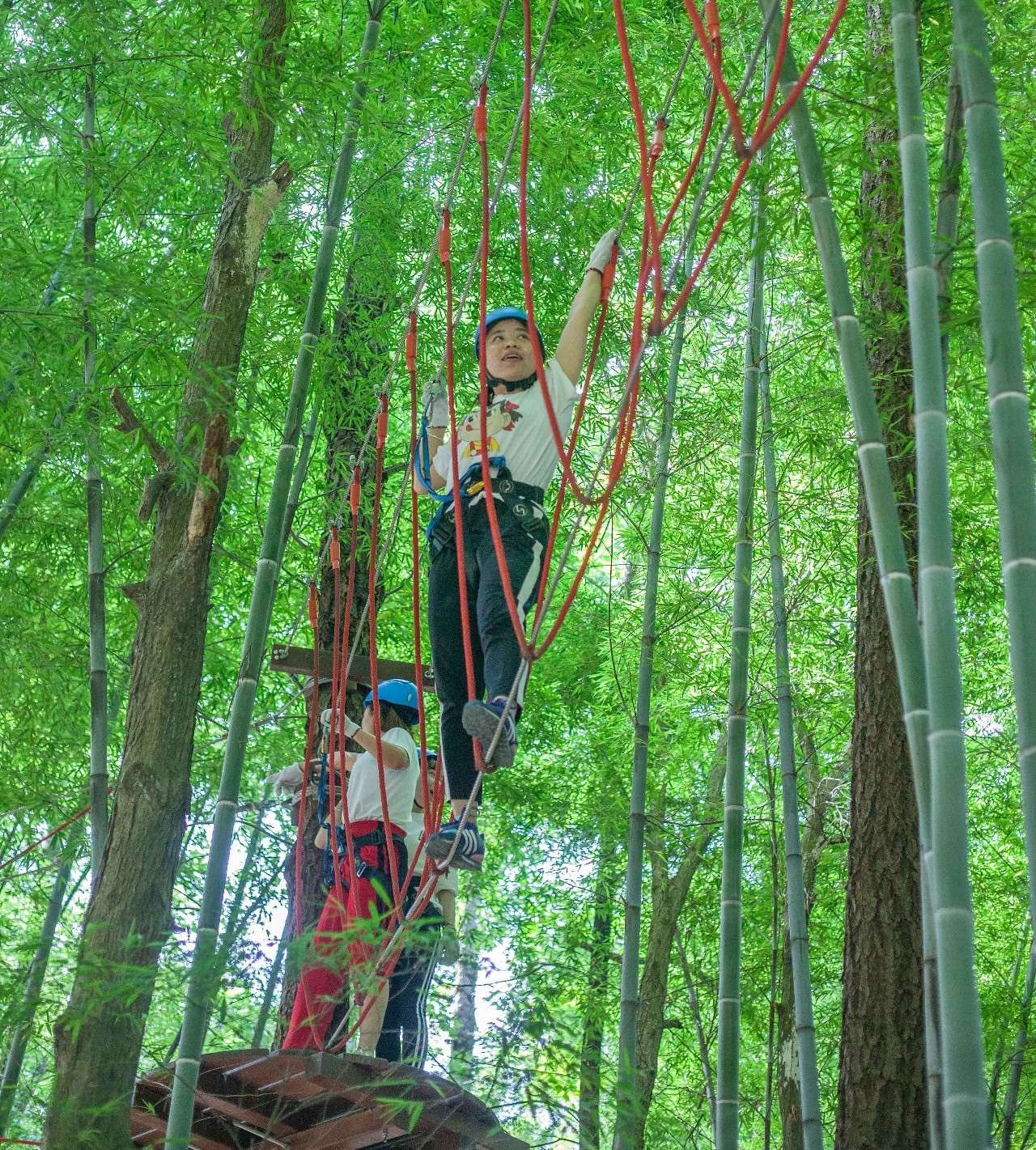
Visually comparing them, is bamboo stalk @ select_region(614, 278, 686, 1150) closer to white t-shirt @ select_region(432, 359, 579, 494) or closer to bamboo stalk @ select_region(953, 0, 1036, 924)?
white t-shirt @ select_region(432, 359, 579, 494)

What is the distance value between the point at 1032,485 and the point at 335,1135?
A: 1.88 metres

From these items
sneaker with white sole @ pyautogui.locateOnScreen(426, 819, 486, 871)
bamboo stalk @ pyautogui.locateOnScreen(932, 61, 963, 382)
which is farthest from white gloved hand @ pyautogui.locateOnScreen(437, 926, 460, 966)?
bamboo stalk @ pyautogui.locateOnScreen(932, 61, 963, 382)

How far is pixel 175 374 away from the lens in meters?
3.69

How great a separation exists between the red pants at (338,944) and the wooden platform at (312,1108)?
0.09 metres

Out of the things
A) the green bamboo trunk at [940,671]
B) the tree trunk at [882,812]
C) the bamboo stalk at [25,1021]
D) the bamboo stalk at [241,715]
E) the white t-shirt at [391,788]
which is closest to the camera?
the green bamboo trunk at [940,671]

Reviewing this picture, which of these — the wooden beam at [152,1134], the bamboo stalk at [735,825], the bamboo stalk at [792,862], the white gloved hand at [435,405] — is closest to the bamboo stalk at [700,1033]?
the bamboo stalk at [792,862]

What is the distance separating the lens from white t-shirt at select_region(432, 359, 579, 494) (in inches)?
119

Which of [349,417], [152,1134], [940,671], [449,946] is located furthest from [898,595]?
[349,417]

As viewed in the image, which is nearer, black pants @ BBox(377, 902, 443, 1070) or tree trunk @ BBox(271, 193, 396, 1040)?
black pants @ BBox(377, 902, 443, 1070)

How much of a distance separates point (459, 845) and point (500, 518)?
27.6 inches

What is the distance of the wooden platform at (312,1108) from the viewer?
272cm

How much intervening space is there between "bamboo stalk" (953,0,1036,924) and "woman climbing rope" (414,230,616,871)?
114 centimetres

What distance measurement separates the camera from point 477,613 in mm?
3002

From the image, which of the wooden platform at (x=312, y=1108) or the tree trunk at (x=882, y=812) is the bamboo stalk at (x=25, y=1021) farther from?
the tree trunk at (x=882, y=812)
